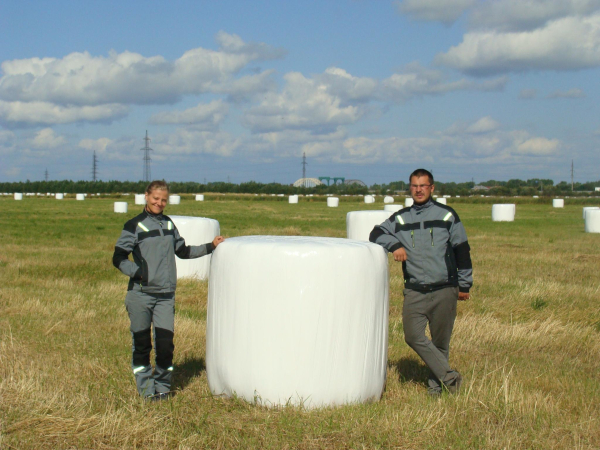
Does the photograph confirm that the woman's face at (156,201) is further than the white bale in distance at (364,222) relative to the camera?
No

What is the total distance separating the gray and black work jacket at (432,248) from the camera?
5.55 meters

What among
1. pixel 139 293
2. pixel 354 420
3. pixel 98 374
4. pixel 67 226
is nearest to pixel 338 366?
pixel 354 420

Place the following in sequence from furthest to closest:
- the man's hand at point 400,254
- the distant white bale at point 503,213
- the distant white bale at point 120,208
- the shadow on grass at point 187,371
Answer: the distant white bale at point 120,208 → the distant white bale at point 503,213 → the shadow on grass at point 187,371 → the man's hand at point 400,254

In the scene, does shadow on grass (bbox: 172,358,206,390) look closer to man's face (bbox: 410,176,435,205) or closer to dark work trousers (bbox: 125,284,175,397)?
dark work trousers (bbox: 125,284,175,397)

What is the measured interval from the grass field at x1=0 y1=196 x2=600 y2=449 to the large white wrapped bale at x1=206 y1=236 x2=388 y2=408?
0.17m

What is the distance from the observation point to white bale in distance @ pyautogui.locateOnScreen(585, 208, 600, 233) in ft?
87.0

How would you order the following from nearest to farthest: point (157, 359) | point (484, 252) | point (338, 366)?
point (338, 366), point (157, 359), point (484, 252)

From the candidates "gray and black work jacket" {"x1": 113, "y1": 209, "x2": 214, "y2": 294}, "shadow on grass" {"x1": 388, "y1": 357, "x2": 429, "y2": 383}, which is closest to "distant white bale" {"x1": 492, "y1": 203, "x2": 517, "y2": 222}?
"shadow on grass" {"x1": 388, "y1": 357, "x2": 429, "y2": 383}

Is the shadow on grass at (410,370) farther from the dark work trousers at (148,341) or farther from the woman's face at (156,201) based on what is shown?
the woman's face at (156,201)

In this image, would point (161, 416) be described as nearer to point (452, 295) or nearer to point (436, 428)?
point (436, 428)

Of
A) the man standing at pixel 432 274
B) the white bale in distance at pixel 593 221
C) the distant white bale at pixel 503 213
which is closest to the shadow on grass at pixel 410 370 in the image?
the man standing at pixel 432 274

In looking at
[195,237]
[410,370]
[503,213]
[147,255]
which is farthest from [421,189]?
[503,213]

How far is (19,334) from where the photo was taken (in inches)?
290

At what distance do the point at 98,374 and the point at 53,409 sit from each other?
3.60ft
